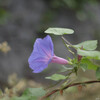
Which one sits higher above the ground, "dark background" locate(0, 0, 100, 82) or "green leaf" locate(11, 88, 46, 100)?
"green leaf" locate(11, 88, 46, 100)

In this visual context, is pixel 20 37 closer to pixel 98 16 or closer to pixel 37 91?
pixel 98 16

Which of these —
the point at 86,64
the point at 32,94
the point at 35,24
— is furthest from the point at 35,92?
the point at 35,24

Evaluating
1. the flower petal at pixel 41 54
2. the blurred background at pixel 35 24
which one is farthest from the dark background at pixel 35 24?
the flower petal at pixel 41 54

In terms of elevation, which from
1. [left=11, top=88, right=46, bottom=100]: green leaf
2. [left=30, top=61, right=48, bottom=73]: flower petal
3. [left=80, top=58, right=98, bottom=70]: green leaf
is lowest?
[left=11, top=88, right=46, bottom=100]: green leaf

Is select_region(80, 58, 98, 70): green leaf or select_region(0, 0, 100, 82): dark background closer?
select_region(80, 58, 98, 70): green leaf

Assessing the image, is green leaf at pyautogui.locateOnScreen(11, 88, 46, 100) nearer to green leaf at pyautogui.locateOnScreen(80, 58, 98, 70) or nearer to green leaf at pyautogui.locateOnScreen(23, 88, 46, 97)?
green leaf at pyautogui.locateOnScreen(23, 88, 46, 97)

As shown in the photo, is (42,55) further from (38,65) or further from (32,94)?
(32,94)

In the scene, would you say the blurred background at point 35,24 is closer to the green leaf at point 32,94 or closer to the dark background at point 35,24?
the dark background at point 35,24

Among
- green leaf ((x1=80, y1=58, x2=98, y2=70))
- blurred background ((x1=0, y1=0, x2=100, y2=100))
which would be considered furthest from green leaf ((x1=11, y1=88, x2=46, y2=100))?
blurred background ((x1=0, y1=0, x2=100, y2=100))

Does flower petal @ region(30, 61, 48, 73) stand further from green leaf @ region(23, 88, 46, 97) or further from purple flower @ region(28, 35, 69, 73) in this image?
green leaf @ region(23, 88, 46, 97)

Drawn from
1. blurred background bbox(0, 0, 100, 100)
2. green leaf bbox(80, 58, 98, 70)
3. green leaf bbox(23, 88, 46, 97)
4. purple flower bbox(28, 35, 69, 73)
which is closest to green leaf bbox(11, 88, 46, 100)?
green leaf bbox(23, 88, 46, 97)
